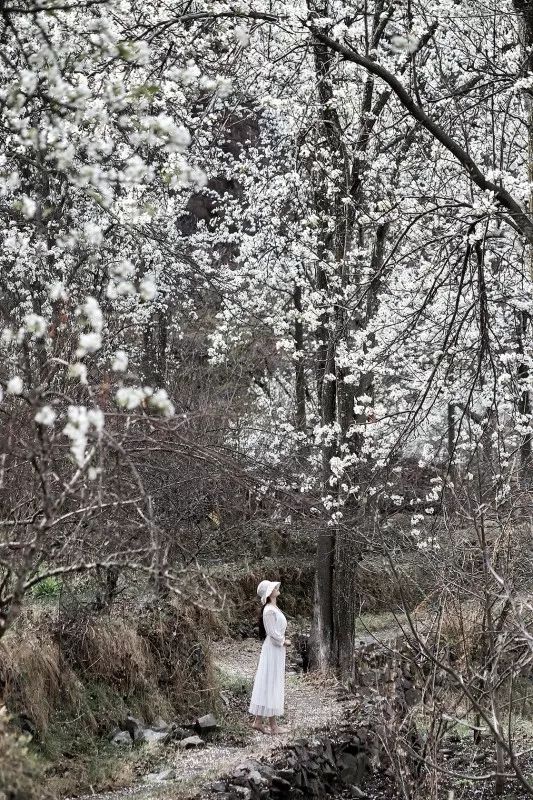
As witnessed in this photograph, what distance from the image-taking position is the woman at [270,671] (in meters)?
8.84

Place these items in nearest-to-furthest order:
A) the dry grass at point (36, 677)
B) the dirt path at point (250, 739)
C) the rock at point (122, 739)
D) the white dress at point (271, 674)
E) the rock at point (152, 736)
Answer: the dirt path at point (250, 739), the dry grass at point (36, 677), the rock at point (122, 739), the rock at point (152, 736), the white dress at point (271, 674)

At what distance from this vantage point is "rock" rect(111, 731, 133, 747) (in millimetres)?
8109

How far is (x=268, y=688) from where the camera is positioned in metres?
8.84

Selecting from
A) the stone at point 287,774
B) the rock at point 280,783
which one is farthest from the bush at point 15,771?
the stone at point 287,774

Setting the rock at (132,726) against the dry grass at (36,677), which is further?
the rock at (132,726)

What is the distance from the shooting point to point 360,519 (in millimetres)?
10953

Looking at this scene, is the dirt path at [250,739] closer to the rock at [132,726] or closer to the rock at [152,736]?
the rock at [152,736]

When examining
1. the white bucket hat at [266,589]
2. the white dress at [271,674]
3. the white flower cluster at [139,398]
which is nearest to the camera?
the white flower cluster at [139,398]

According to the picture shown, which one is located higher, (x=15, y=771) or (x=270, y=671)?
(x=15, y=771)

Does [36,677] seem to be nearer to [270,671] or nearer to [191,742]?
[191,742]

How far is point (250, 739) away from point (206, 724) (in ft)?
1.50

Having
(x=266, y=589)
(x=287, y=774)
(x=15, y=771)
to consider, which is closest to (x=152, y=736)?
(x=287, y=774)

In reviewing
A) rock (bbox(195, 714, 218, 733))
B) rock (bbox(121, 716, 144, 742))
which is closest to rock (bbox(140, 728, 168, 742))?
rock (bbox(121, 716, 144, 742))

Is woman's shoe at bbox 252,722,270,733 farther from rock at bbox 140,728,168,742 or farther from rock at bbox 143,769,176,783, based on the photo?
rock at bbox 143,769,176,783
